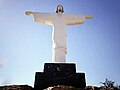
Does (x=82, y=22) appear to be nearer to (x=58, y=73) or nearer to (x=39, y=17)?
(x=39, y=17)

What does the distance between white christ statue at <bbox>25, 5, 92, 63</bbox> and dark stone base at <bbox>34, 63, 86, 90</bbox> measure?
3.06 feet

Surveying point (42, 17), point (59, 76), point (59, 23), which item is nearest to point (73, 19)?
point (59, 23)

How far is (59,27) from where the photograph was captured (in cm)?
1037

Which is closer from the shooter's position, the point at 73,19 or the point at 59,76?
the point at 59,76

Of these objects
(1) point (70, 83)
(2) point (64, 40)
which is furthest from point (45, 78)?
(2) point (64, 40)

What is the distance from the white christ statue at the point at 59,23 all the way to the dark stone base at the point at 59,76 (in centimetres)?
93

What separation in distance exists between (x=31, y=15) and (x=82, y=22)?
2502 mm

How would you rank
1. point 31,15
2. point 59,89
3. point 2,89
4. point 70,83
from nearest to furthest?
point 59,89 → point 2,89 → point 70,83 → point 31,15

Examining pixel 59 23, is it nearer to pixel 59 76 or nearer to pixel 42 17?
pixel 42 17

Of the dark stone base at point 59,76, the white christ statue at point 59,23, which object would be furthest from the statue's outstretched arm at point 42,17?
the dark stone base at point 59,76

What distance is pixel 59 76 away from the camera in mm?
8633

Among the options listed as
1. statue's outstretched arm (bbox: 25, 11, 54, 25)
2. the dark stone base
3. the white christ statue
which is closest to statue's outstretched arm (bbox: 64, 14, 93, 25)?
the white christ statue

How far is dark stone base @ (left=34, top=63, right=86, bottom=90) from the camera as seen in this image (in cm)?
843

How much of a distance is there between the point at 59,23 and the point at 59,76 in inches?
114
